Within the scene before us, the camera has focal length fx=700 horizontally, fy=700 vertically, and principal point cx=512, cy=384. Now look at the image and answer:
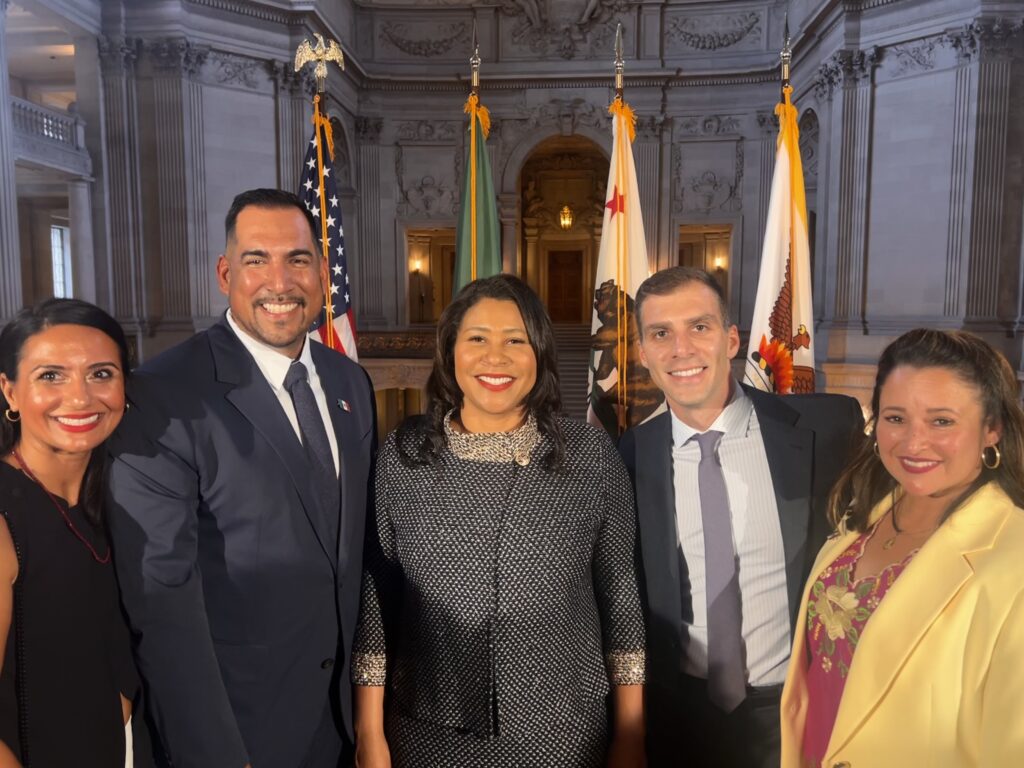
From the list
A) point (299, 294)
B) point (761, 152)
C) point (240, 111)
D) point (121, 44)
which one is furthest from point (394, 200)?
point (299, 294)

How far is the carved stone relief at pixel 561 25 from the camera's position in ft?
62.1

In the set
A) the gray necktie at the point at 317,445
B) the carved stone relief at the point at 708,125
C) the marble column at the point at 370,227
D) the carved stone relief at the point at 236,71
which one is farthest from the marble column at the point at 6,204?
the carved stone relief at the point at 708,125

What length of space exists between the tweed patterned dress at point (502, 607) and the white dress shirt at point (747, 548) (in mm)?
336

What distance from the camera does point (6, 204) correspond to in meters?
11.2

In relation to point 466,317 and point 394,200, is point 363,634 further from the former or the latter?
point 394,200

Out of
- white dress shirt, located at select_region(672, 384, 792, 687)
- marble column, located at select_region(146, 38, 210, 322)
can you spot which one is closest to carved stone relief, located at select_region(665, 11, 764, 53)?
marble column, located at select_region(146, 38, 210, 322)

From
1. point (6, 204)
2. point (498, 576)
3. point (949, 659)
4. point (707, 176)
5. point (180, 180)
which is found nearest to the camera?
point (949, 659)

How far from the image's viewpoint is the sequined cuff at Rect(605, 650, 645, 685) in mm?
2354

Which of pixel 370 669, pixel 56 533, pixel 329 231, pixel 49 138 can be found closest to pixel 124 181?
pixel 49 138

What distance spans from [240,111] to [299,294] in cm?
1484

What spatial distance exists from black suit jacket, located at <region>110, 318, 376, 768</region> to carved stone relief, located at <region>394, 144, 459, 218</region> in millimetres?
18551

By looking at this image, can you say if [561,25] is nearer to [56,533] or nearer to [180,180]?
[180,180]

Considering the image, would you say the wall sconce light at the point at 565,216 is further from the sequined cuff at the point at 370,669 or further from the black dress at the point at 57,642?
the black dress at the point at 57,642

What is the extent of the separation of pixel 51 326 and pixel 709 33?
2050 cm
